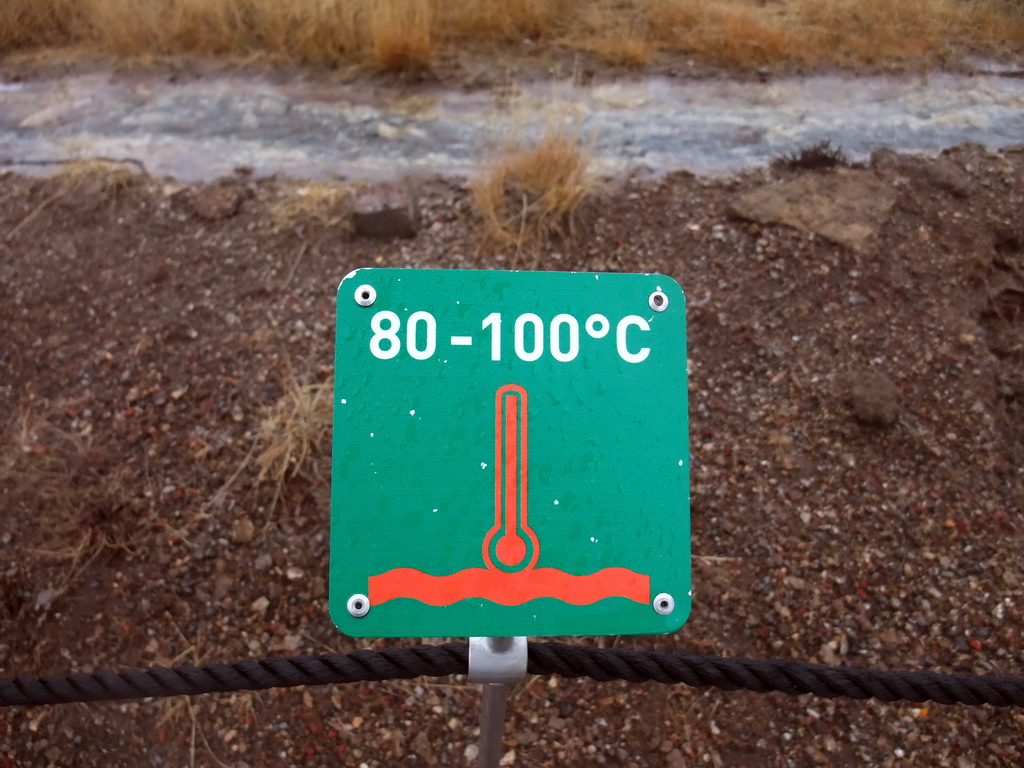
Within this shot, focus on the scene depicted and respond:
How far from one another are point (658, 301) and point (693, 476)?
4.41 feet

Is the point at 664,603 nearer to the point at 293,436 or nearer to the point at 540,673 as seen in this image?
the point at 540,673

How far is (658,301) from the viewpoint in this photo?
1.06 metres

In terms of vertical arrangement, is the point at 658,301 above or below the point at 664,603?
above

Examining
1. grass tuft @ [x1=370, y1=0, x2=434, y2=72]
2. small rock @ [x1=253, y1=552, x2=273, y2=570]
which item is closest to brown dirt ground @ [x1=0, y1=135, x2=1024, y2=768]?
small rock @ [x1=253, y1=552, x2=273, y2=570]

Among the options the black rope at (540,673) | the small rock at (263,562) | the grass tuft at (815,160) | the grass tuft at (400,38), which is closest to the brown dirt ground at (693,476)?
the small rock at (263,562)

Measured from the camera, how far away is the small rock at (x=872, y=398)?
235cm

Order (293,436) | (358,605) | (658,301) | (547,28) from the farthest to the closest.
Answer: (547,28) < (293,436) < (658,301) < (358,605)

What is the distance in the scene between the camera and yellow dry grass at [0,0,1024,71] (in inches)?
157

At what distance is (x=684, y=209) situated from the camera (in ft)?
9.71

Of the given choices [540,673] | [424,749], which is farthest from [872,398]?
[540,673]

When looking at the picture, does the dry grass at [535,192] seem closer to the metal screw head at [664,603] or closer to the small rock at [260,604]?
the small rock at [260,604]

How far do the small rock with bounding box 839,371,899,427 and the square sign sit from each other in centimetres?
153

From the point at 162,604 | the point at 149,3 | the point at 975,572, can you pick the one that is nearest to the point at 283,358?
the point at 162,604

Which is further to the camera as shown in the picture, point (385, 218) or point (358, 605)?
point (385, 218)
